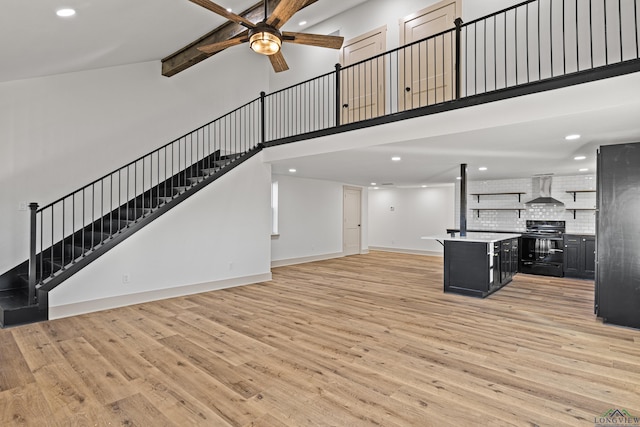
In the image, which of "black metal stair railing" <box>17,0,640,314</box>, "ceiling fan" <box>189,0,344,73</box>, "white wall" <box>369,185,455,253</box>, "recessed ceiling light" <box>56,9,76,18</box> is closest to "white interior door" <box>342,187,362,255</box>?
"white wall" <box>369,185,455,253</box>

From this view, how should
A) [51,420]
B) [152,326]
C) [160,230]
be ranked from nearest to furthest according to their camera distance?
1. [51,420]
2. [152,326]
3. [160,230]

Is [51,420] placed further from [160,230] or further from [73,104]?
[73,104]

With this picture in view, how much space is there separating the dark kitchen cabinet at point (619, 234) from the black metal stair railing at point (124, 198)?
543 cm

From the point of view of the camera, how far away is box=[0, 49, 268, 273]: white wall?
496cm

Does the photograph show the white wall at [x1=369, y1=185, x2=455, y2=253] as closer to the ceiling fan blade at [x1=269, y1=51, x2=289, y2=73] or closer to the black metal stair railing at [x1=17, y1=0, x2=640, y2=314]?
the black metal stair railing at [x1=17, y1=0, x2=640, y2=314]

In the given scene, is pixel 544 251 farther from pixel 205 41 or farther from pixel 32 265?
pixel 32 265

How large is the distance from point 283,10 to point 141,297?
4.35m

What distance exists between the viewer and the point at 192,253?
5.68 metres

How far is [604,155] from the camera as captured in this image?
13.3 feet

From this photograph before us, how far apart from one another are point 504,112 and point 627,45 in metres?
2.80

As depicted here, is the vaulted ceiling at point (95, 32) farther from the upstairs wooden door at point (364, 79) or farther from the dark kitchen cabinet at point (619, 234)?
the dark kitchen cabinet at point (619, 234)

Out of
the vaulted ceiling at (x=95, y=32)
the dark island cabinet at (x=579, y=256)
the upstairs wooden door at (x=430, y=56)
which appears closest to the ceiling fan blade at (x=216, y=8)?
the vaulted ceiling at (x=95, y=32)

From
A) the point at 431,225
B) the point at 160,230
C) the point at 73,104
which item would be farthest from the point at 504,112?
the point at 431,225

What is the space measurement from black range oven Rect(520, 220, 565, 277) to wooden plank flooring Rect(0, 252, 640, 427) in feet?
7.96
